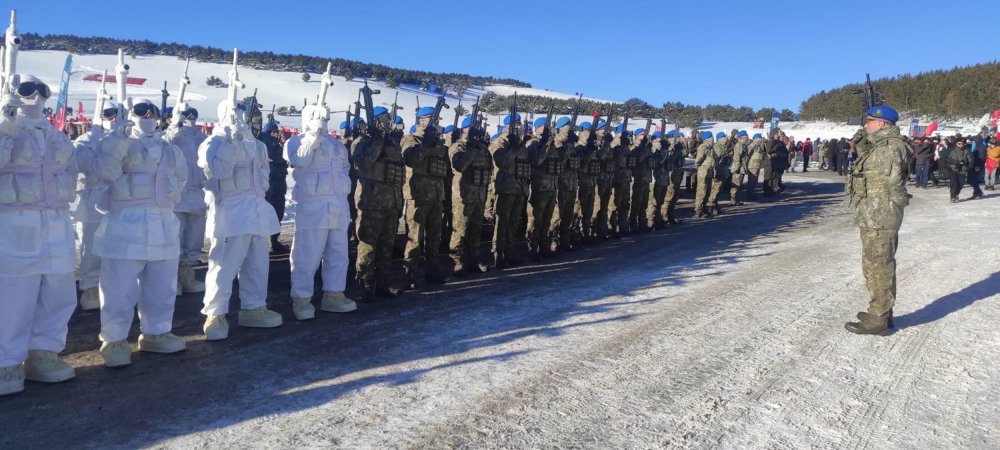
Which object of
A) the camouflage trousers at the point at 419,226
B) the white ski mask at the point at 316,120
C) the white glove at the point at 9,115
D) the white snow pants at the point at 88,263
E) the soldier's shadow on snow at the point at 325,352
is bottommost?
the soldier's shadow on snow at the point at 325,352

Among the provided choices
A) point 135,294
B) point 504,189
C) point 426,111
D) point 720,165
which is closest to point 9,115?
point 135,294

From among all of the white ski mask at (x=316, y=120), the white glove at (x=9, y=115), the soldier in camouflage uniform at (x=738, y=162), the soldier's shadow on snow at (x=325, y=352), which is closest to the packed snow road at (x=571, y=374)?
the soldier's shadow on snow at (x=325, y=352)

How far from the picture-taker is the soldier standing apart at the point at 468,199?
8852 mm

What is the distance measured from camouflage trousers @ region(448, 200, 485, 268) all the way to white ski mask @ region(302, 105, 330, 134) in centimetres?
270

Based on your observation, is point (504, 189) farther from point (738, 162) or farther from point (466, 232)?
point (738, 162)

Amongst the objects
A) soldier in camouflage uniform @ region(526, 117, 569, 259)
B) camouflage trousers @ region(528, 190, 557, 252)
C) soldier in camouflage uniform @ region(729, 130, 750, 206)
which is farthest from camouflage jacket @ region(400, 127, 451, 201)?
soldier in camouflage uniform @ region(729, 130, 750, 206)

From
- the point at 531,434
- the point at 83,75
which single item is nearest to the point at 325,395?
the point at 531,434

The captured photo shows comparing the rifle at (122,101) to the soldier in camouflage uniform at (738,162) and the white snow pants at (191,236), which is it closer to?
the white snow pants at (191,236)

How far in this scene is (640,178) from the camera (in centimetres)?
1316

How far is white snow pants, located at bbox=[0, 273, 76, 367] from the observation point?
14.9 ft

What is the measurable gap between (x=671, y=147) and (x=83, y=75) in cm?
2529

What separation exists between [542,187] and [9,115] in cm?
701

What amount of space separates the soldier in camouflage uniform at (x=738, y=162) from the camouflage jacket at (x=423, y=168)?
12.0m

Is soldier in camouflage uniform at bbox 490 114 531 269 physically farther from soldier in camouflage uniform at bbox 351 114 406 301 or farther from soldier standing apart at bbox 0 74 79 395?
soldier standing apart at bbox 0 74 79 395
